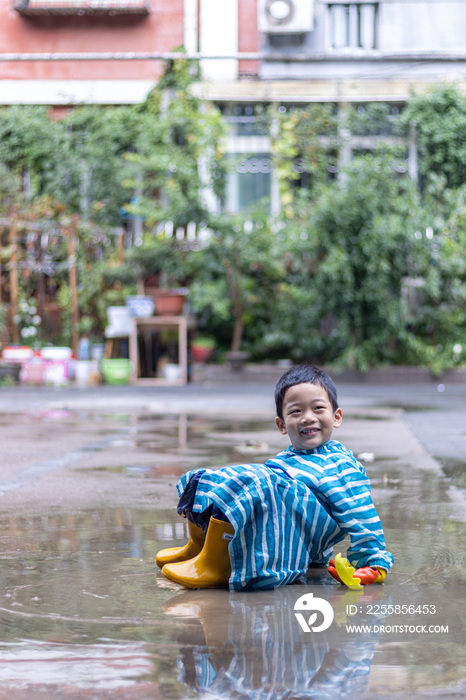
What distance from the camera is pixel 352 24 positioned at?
1636 cm

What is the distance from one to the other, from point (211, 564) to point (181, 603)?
0.21 meters

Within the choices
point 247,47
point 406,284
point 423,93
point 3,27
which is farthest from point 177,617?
point 3,27

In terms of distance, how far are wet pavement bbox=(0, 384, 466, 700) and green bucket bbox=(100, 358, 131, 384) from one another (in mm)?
7296

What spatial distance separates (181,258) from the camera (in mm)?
13680

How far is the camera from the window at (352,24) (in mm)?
16297

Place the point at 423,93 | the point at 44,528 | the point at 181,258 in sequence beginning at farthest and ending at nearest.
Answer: the point at 423,93 < the point at 181,258 < the point at 44,528

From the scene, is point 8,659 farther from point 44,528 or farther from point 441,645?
point 44,528

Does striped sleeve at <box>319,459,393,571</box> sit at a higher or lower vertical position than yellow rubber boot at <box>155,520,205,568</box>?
higher

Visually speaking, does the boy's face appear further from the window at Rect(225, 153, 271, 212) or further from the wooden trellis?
the window at Rect(225, 153, 271, 212)

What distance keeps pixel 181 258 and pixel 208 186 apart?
1.17 m

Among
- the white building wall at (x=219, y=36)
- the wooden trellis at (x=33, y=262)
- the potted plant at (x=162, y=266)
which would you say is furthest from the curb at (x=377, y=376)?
the white building wall at (x=219, y=36)

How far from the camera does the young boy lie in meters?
2.58

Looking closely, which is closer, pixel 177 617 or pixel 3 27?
pixel 177 617

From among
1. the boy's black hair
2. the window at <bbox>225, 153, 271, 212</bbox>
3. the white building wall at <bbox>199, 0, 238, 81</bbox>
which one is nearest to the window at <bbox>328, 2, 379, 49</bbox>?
the white building wall at <bbox>199, 0, 238, 81</bbox>
